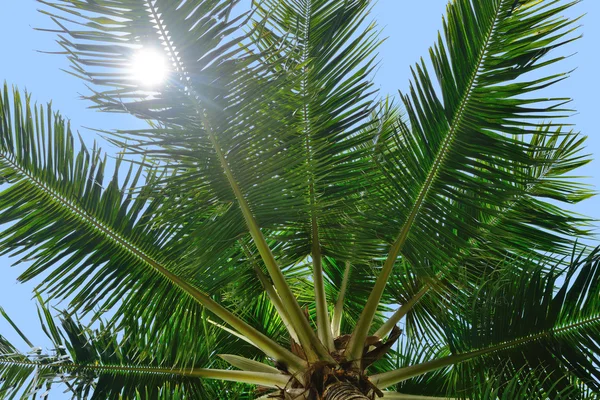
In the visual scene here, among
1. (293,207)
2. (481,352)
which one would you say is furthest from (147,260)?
(481,352)

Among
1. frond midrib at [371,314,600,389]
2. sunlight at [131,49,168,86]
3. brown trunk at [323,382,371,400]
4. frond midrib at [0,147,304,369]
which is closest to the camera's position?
brown trunk at [323,382,371,400]

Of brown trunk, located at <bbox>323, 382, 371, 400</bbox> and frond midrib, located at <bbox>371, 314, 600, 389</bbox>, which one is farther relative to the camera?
frond midrib, located at <bbox>371, 314, 600, 389</bbox>

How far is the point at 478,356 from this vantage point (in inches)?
106

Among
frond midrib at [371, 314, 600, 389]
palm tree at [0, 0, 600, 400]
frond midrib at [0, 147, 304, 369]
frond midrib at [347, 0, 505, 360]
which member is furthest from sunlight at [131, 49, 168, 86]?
frond midrib at [371, 314, 600, 389]

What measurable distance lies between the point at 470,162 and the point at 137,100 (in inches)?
57.8

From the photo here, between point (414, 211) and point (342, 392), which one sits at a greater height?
point (414, 211)

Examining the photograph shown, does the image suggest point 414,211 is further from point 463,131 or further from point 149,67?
point 149,67

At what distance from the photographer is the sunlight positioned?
2.31 metres

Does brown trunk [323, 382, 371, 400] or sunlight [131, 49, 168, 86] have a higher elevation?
sunlight [131, 49, 168, 86]

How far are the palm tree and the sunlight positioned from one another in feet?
0.08

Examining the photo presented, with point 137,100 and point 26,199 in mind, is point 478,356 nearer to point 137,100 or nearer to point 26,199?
point 137,100

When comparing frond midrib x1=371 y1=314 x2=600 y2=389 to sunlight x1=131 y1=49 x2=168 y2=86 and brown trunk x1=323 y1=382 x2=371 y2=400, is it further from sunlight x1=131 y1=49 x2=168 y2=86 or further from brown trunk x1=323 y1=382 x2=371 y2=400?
sunlight x1=131 y1=49 x2=168 y2=86

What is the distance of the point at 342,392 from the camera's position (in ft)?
7.53

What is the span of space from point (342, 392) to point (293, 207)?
90 centimetres
